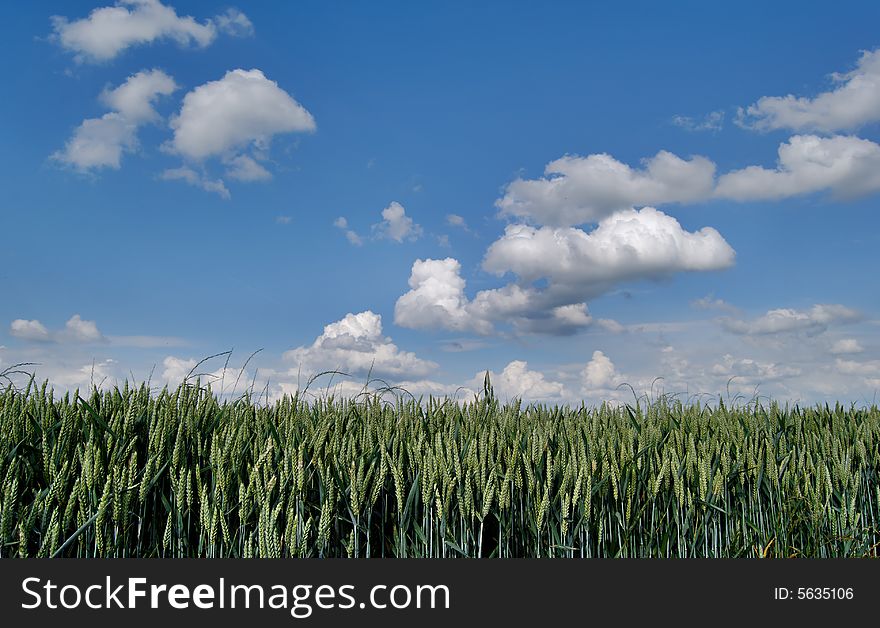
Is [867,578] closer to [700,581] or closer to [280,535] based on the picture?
[700,581]

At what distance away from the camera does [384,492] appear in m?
2.79

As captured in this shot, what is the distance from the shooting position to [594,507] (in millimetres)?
2768

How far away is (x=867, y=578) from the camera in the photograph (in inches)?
101

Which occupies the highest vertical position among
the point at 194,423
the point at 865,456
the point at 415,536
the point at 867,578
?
the point at 194,423

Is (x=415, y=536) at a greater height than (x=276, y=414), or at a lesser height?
lesser

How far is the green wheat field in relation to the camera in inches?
98.0

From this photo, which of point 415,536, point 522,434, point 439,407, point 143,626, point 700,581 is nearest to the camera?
point 143,626

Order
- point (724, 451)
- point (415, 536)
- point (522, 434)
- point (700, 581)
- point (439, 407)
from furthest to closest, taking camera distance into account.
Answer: point (439, 407) < point (522, 434) < point (724, 451) < point (415, 536) < point (700, 581)

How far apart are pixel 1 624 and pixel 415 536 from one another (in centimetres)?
144

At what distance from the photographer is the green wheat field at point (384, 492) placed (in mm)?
2490

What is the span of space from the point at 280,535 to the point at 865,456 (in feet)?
10.0

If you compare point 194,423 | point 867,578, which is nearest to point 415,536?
point 194,423

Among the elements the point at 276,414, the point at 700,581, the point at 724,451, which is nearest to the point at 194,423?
the point at 276,414

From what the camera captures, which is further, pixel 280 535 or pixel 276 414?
pixel 276 414
